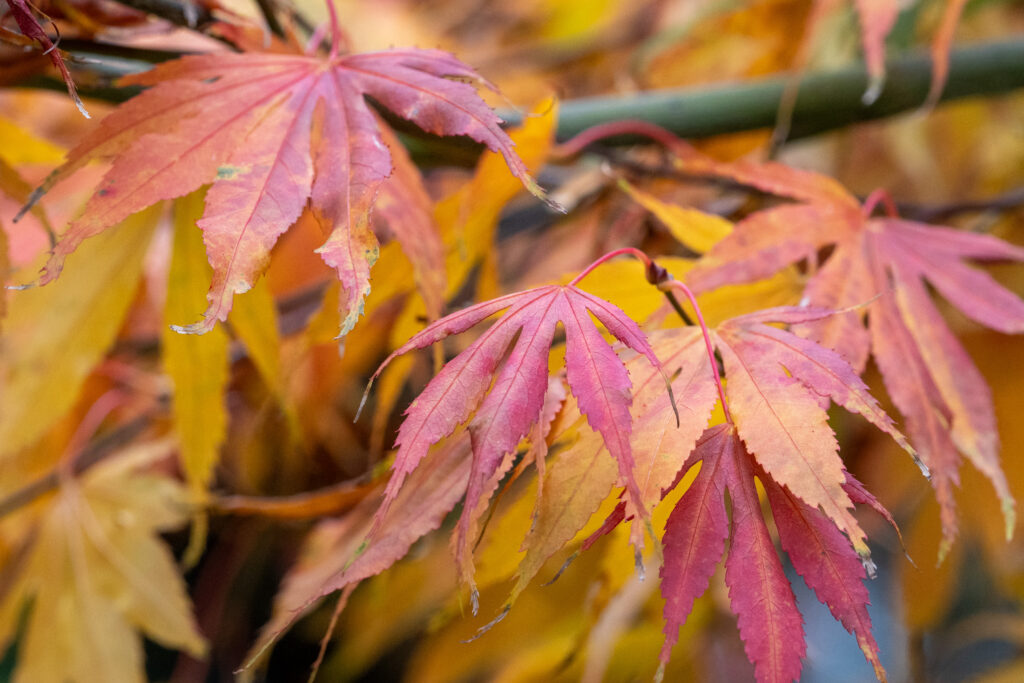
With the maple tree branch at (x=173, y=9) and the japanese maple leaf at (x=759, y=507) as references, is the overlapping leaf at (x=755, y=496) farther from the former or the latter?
the maple tree branch at (x=173, y=9)

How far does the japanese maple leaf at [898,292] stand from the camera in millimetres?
341

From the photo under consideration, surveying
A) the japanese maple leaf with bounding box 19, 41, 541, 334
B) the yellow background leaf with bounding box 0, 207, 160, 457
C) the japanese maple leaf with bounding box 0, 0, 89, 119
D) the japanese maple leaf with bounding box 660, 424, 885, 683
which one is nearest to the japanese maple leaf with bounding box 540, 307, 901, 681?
the japanese maple leaf with bounding box 660, 424, 885, 683

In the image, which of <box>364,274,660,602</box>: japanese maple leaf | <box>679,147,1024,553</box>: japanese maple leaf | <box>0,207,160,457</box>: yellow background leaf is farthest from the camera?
<box>0,207,160,457</box>: yellow background leaf

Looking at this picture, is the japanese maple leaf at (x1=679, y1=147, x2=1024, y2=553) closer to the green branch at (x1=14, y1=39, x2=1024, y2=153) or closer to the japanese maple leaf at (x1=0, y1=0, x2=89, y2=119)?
the green branch at (x1=14, y1=39, x2=1024, y2=153)

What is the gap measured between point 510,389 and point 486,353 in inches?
0.8

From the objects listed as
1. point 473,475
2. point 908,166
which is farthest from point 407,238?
point 908,166

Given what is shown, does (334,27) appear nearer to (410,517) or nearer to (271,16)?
(271,16)

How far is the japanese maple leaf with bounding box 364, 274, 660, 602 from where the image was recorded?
231mm

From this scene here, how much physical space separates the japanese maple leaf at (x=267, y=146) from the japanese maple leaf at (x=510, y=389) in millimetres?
41

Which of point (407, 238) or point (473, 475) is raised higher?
point (407, 238)

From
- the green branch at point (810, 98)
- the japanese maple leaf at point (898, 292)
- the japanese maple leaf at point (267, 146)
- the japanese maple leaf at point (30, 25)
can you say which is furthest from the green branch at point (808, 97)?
the japanese maple leaf at point (30, 25)

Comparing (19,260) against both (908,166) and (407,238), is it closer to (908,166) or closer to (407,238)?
(407,238)

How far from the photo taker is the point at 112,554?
0.56m

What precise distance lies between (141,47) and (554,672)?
0.46m
